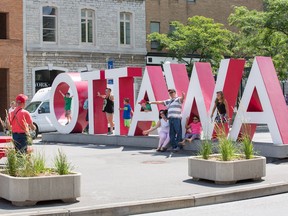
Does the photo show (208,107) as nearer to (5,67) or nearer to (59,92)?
(59,92)

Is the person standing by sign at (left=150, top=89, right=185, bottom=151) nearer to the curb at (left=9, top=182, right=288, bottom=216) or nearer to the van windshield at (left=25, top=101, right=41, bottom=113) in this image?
the curb at (left=9, top=182, right=288, bottom=216)

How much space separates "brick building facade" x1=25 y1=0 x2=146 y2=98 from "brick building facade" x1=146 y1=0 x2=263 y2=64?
3.07ft

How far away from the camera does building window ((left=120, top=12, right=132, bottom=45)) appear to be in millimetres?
37469

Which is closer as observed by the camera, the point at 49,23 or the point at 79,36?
the point at 49,23

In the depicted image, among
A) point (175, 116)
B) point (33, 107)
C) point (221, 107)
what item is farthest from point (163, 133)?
point (33, 107)

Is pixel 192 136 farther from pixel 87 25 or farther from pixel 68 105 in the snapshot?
pixel 87 25

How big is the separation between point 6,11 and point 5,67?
3.33m

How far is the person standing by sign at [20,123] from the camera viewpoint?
11766 millimetres

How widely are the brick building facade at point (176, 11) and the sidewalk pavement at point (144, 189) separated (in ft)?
80.6

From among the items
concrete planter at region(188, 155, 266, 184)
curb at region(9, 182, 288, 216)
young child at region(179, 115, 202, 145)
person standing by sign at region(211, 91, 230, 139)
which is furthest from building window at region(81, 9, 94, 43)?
curb at region(9, 182, 288, 216)

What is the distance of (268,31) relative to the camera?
105 ft

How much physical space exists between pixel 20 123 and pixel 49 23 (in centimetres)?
2384

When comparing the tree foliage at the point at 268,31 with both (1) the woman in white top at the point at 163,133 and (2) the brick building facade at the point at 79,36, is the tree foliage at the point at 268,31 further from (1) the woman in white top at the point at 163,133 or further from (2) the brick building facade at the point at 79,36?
(1) the woman in white top at the point at 163,133

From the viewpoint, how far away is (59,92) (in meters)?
24.7
